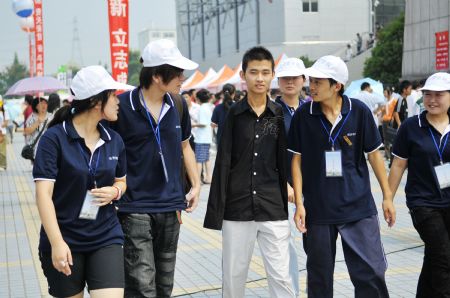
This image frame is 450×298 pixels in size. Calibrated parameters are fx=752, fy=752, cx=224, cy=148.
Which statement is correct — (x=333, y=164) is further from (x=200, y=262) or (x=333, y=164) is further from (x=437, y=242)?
Result: (x=200, y=262)

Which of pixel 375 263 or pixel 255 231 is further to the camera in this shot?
pixel 255 231

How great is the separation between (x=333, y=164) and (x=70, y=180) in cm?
162

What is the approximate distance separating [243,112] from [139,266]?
3.91 feet

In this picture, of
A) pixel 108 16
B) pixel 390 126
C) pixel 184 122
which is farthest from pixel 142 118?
pixel 390 126

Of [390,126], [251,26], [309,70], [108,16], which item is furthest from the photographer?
[251,26]

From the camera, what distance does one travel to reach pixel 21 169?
66.4 feet

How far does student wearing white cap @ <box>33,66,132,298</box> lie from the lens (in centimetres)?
377

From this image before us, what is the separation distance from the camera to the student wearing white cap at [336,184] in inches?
179

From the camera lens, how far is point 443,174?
192 inches

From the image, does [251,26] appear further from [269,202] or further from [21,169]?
[269,202]

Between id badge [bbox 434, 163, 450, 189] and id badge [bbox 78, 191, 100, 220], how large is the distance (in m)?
2.31

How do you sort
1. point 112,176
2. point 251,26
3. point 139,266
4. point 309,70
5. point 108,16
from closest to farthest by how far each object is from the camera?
1. point 112,176
2. point 139,266
3. point 309,70
4. point 108,16
5. point 251,26

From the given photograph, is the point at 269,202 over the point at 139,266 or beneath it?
over

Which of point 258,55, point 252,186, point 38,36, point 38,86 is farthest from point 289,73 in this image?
→ point 38,36
